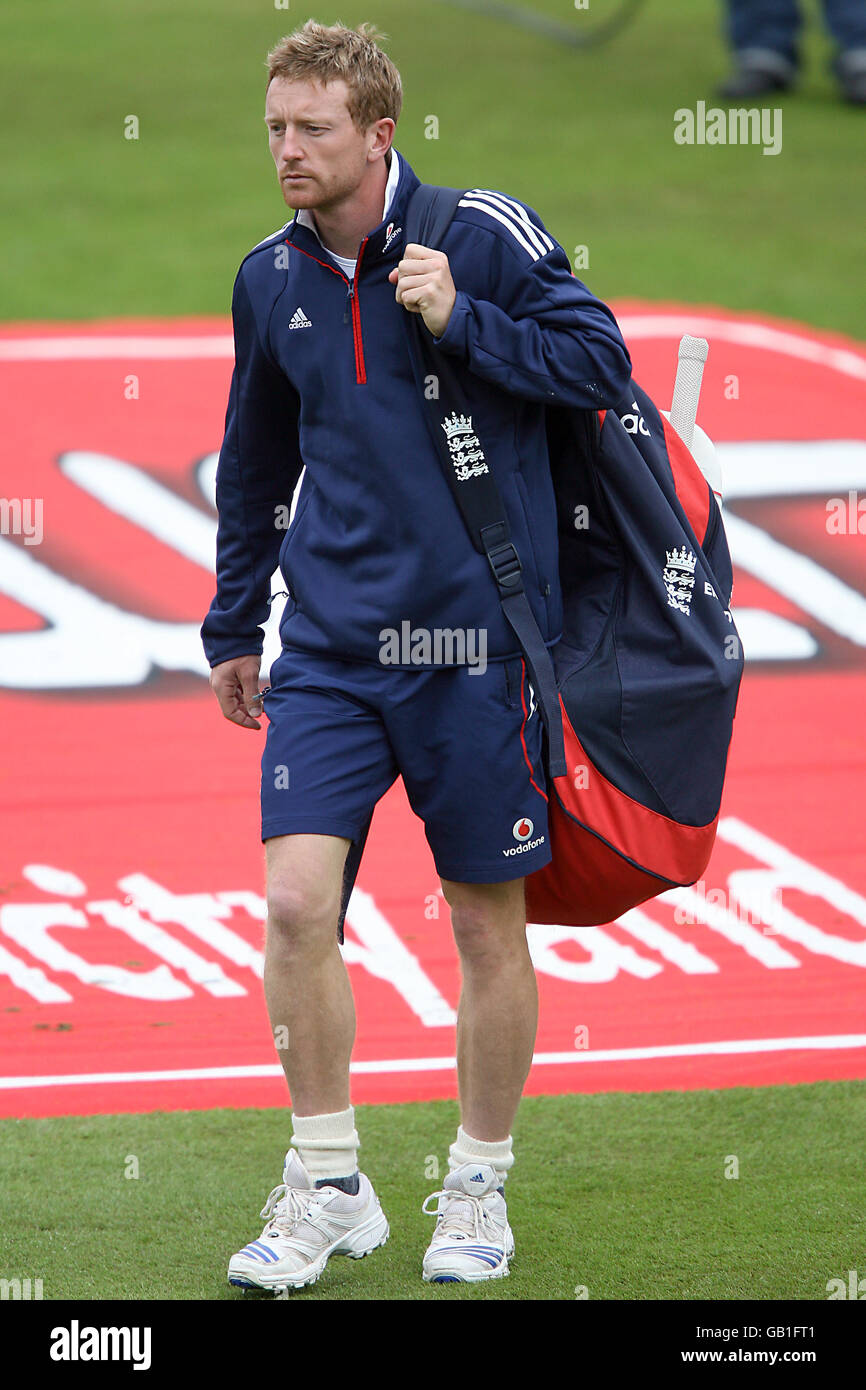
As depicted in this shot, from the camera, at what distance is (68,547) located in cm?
641

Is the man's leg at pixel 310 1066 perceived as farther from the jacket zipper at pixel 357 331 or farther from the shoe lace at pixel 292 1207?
the jacket zipper at pixel 357 331

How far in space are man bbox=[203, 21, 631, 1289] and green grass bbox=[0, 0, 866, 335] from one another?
5353mm

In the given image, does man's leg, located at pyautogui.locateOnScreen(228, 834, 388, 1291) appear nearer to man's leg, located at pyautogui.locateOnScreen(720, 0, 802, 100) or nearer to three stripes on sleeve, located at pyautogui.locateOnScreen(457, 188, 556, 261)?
three stripes on sleeve, located at pyautogui.locateOnScreen(457, 188, 556, 261)

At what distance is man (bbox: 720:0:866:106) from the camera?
10609mm

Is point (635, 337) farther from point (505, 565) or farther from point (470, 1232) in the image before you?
point (470, 1232)

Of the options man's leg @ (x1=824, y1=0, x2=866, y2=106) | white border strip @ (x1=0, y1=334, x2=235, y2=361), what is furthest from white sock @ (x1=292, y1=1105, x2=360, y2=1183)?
man's leg @ (x1=824, y1=0, x2=866, y2=106)

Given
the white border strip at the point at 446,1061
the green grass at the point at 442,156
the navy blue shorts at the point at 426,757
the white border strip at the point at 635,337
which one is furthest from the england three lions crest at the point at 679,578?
the green grass at the point at 442,156

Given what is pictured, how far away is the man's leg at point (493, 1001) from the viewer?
309 centimetres

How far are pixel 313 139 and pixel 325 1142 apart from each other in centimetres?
164

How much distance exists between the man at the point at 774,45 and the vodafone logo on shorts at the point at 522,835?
878 cm

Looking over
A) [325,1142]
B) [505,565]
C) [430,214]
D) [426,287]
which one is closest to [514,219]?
[430,214]

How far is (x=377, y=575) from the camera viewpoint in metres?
2.96

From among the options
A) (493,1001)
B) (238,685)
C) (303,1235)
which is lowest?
(303,1235)

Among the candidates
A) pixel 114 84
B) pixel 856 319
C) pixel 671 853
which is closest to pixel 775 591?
pixel 856 319
